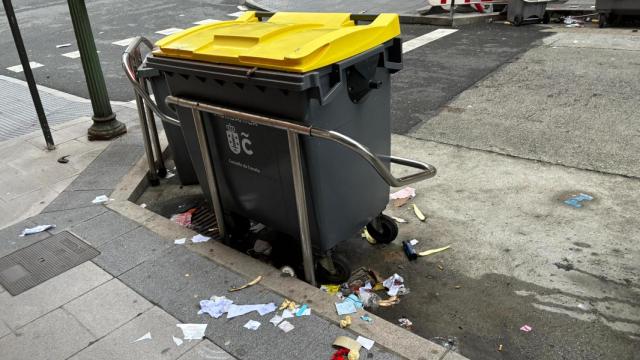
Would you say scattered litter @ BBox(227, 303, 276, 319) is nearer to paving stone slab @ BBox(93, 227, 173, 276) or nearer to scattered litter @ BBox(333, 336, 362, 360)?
scattered litter @ BBox(333, 336, 362, 360)

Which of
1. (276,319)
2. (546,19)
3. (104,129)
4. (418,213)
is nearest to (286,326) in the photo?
(276,319)

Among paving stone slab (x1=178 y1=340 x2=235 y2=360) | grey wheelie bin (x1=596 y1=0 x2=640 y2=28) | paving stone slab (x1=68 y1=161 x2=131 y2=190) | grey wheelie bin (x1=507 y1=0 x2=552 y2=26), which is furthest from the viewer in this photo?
grey wheelie bin (x1=507 y1=0 x2=552 y2=26)

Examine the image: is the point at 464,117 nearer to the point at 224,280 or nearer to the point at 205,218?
the point at 205,218

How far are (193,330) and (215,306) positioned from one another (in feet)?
0.66

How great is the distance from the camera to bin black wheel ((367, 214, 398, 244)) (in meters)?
3.72

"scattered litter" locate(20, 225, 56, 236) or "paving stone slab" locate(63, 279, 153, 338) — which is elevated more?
"scattered litter" locate(20, 225, 56, 236)

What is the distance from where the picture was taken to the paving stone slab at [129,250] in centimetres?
341

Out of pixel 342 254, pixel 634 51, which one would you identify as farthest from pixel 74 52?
pixel 634 51

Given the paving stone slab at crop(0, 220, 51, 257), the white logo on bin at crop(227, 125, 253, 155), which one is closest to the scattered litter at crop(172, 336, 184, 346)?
the white logo on bin at crop(227, 125, 253, 155)

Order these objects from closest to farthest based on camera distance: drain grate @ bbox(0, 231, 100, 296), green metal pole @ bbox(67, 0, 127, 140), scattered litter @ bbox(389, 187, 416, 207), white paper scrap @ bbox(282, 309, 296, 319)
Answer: white paper scrap @ bbox(282, 309, 296, 319)
drain grate @ bbox(0, 231, 100, 296)
scattered litter @ bbox(389, 187, 416, 207)
green metal pole @ bbox(67, 0, 127, 140)

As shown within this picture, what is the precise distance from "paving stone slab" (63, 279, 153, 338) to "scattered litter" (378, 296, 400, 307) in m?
1.36

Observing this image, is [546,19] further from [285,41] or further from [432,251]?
[285,41]

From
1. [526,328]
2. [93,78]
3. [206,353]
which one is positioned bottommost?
[526,328]

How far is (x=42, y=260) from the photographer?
3.55m
